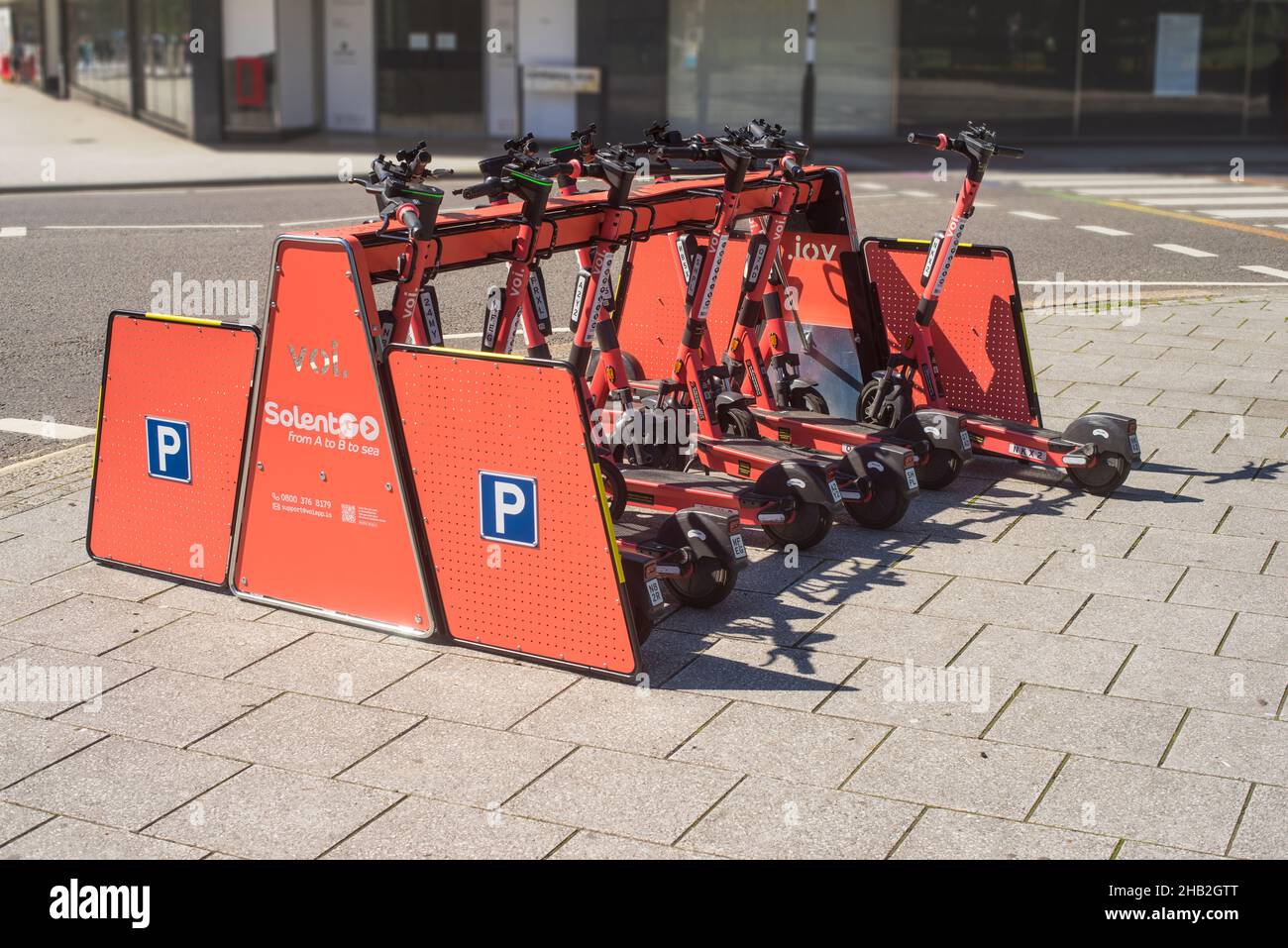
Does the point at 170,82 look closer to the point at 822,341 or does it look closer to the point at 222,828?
the point at 822,341

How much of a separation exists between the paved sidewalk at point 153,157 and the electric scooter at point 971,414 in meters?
13.5

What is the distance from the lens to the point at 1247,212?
58.3ft

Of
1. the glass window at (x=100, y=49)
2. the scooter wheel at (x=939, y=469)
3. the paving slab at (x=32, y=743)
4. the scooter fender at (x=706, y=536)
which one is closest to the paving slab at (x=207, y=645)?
the paving slab at (x=32, y=743)

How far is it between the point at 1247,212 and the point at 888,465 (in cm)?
1276

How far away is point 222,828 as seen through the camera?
4266mm

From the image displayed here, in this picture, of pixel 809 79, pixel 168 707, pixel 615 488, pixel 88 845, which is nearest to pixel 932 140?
pixel 615 488

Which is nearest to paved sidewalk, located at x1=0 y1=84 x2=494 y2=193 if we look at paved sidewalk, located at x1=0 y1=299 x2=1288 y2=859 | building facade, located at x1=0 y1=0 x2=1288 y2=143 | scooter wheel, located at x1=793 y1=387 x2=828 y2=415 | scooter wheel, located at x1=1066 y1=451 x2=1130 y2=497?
building facade, located at x1=0 y1=0 x2=1288 y2=143

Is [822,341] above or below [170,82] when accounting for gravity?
below

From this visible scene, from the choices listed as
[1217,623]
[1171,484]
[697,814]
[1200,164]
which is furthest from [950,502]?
[1200,164]

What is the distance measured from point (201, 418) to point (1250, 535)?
14.1ft

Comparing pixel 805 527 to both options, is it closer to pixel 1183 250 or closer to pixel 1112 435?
pixel 1112 435

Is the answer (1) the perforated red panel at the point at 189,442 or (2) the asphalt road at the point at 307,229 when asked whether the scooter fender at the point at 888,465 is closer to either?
(1) the perforated red panel at the point at 189,442
